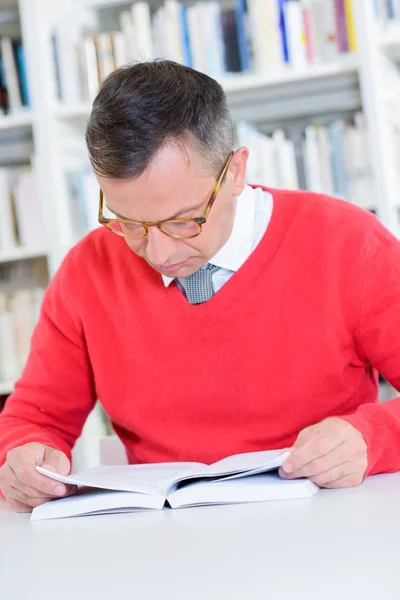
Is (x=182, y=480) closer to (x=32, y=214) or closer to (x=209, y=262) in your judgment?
(x=209, y=262)

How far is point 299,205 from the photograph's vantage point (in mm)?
1367

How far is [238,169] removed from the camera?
121 cm

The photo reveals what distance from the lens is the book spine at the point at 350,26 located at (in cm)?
231

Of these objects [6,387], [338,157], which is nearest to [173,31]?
[338,157]

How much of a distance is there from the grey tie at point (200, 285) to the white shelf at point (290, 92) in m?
1.20

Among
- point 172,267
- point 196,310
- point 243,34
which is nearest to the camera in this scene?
point 172,267

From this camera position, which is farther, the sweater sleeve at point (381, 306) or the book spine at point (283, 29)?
the book spine at point (283, 29)

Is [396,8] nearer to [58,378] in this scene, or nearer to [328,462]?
[58,378]

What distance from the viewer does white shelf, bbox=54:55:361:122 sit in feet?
7.74

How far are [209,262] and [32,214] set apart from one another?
1394mm

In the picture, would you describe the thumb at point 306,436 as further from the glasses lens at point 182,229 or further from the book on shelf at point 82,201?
the book on shelf at point 82,201

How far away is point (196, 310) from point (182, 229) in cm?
21

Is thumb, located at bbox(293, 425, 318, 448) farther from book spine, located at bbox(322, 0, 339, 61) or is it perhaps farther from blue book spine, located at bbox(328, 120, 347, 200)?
book spine, located at bbox(322, 0, 339, 61)

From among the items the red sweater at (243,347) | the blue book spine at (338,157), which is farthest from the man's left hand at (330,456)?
the blue book spine at (338,157)
